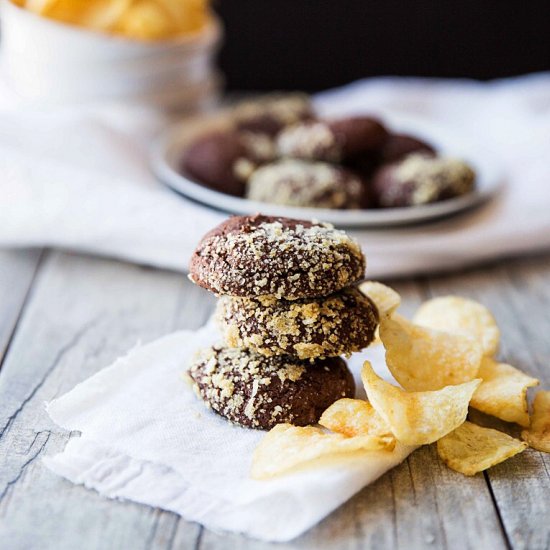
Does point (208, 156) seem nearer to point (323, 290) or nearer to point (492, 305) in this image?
point (492, 305)

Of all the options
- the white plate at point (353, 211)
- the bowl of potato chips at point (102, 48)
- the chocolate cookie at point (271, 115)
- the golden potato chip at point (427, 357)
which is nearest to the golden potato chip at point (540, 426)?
the golden potato chip at point (427, 357)

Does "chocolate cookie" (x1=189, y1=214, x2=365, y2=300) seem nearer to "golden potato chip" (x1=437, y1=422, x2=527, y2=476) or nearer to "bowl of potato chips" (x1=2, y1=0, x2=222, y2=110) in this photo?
"golden potato chip" (x1=437, y1=422, x2=527, y2=476)

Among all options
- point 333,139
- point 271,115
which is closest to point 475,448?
point 333,139

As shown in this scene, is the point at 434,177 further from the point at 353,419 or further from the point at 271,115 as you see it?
the point at 353,419

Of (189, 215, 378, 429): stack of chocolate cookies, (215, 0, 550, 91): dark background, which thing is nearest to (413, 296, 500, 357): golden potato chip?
(189, 215, 378, 429): stack of chocolate cookies

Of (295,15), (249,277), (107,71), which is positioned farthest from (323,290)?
(295,15)

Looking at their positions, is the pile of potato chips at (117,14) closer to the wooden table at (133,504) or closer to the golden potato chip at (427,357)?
the wooden table at (133,504)

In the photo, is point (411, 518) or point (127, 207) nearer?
point (411, 518)

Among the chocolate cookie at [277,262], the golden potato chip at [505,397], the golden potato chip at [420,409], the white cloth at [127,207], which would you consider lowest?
the white cloth at [127,207]
